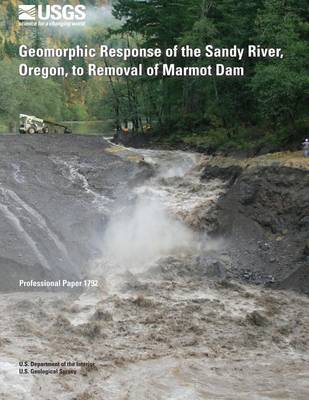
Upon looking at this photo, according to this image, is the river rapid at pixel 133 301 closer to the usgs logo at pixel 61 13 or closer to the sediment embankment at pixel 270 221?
the sediment embankment at pixel 270 221

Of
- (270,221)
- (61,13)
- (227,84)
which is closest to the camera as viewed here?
(270,221)

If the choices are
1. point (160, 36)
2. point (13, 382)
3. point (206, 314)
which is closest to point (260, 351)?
point (206, 314)

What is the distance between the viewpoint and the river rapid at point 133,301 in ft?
29.4

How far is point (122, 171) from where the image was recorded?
24.8 metres

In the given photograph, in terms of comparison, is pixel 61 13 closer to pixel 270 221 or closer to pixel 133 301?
pixel 270 221

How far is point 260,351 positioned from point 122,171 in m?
15.3

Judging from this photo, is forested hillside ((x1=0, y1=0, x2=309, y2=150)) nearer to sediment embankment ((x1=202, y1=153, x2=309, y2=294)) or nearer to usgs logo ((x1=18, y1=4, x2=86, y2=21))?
sediment embankment ((x1=202, y1=153, x2=309, y2=294))

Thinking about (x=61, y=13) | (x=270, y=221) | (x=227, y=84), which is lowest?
(x=270, y=221)

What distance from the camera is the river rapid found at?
29.4ft

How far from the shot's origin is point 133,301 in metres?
13.0

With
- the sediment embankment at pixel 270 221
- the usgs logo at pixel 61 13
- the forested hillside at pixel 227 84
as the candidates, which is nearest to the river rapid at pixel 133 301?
the sediment embankment at pixel 270 221

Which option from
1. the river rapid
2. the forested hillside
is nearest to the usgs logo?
the river rapid

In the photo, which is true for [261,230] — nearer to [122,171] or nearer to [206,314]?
[206,314]

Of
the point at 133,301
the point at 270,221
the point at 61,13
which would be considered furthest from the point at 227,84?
the point at 133,301
